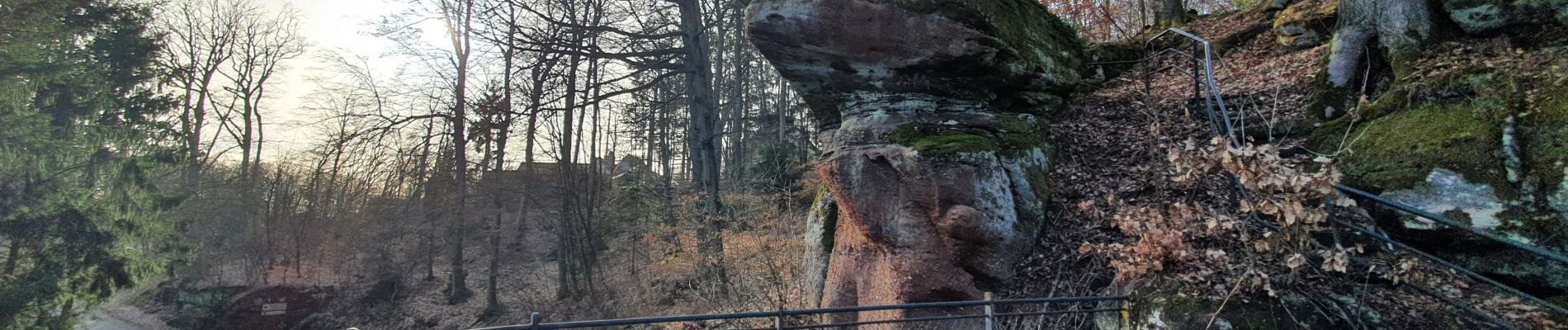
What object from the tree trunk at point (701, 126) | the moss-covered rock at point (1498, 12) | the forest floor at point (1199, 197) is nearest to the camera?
the forest floor at point (1199, 197)

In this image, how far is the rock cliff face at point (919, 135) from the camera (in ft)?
16.8

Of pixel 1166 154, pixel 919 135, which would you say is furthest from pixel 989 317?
pixel 1166 154

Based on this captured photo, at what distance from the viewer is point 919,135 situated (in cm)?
574

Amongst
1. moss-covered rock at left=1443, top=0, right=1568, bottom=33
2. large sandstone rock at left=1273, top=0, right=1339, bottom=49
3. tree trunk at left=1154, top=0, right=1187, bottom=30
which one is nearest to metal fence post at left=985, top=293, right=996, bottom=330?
moss-covered rock at left=1443, top=0, right=1568, bottom=33

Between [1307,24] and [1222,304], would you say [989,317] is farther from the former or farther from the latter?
Result: [1307,24]

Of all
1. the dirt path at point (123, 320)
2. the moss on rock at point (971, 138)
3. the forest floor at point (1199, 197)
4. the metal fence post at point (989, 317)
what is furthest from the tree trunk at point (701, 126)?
the dirt path at point (123, 320)

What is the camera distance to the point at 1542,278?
10.8ft

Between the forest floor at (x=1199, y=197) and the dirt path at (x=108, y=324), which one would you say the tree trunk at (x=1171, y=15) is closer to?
the forest floor at (x=1199, y=197)

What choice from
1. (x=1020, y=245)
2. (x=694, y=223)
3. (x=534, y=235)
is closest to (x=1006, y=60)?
(x=1020, y=245)

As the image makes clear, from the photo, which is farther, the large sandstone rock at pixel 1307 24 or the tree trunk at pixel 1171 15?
the tree trunk at pixel 1171 15

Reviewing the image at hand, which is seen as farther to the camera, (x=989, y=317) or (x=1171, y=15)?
(x=1171, y=15)

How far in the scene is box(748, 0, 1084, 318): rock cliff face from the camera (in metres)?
5.12

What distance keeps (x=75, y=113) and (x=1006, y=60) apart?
13233 millimetres

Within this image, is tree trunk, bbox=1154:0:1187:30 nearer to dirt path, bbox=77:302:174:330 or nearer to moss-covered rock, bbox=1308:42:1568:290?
moss-covered rock, bbox=1308:42:1568:290
